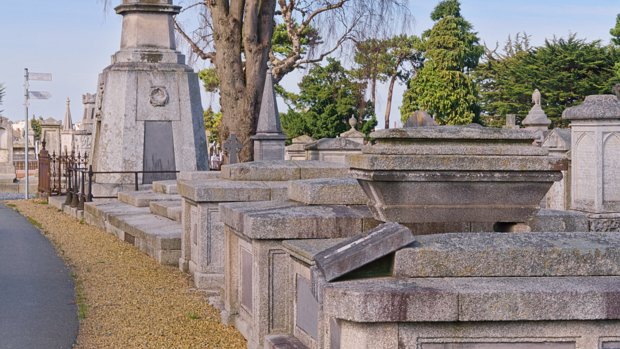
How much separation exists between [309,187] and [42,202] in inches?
737

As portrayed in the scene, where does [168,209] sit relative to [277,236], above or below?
below

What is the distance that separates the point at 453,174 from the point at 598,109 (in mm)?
9714

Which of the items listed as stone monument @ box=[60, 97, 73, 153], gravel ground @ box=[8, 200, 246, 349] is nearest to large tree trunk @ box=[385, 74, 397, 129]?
stone monument @ box=[60, 97, 73, 153]

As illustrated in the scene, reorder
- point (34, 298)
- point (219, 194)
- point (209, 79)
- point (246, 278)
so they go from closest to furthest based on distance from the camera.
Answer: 1. point (246, 278)
2. point (219, 194)
3. point (34, 298)
4. point (209, 79)

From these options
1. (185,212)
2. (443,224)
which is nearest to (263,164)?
(185,212)

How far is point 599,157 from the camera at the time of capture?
1416 centimetres

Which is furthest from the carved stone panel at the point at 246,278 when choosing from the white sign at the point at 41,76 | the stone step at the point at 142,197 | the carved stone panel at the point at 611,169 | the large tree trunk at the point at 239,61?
the white sign at the point at 41,76

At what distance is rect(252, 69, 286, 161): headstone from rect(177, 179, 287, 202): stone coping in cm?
841

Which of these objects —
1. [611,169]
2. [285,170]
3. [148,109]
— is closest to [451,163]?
[285,170]

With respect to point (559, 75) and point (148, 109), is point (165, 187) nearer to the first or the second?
point (148, 109)

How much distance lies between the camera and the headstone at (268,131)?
59.3 feet

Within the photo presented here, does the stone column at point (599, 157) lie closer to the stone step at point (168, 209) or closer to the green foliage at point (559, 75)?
the stone step at point (168, 209)

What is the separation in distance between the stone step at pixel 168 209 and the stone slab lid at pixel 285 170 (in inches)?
136

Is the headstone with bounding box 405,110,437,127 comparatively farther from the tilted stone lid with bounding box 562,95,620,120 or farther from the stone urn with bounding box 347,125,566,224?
the tilted stone lid with bounding box 562,95,620,120
